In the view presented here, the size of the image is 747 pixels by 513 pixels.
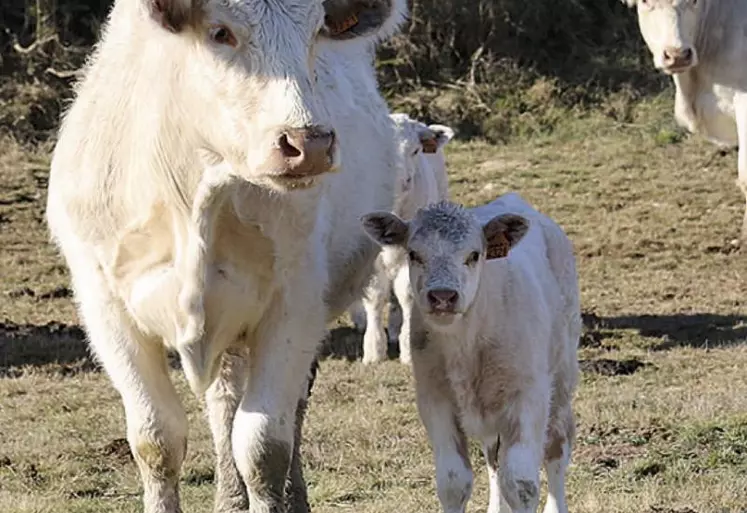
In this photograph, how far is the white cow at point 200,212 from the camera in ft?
16.1

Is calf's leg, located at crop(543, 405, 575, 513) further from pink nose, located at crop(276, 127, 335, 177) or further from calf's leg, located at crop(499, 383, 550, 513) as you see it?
pink nose, located at crop(276, 127, 335, 177)

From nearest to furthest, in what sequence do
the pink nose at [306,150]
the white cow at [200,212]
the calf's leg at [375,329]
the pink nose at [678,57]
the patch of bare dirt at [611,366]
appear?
the pink nose at [306,150] → the white cow at [200,212] → the patch of bare dirt at [611,366] → the calf's leg at [375,329] → the pink nose at [678,57]

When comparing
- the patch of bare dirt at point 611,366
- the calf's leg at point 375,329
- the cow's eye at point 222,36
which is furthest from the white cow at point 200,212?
the calf's leg at point 375,329

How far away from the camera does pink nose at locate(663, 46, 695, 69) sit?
1205 cm

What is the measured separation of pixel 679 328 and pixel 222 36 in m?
7.74

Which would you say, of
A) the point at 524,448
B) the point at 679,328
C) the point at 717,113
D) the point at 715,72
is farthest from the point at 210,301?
the point at 715,72

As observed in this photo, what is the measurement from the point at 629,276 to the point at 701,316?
1.76m

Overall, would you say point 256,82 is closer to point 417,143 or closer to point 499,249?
point 499,249

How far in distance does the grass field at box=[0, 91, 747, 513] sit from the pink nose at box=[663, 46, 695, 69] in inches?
74.7

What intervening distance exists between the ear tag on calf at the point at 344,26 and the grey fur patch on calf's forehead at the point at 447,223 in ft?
3.87

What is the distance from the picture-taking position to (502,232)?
659cm

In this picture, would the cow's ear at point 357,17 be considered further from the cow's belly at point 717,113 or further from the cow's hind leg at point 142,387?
the cow's belly at point 717,113

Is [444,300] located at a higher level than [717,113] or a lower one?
higher

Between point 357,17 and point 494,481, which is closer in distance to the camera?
point 357,17
